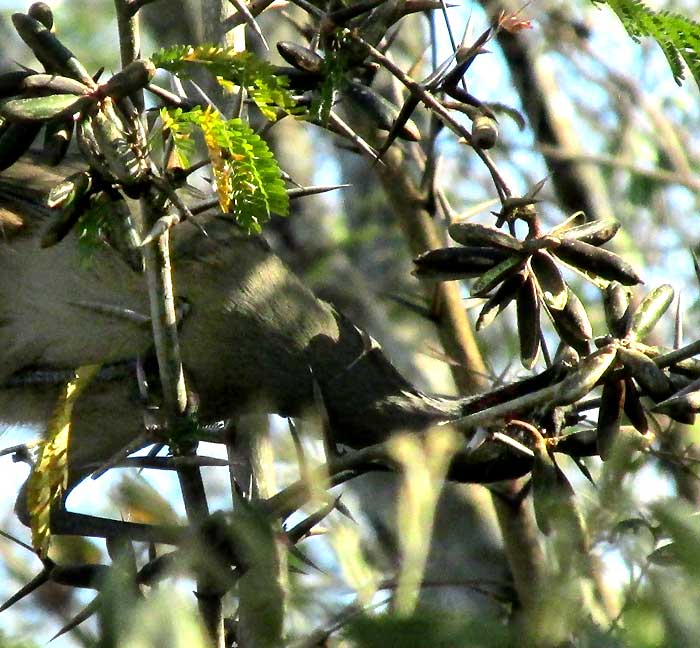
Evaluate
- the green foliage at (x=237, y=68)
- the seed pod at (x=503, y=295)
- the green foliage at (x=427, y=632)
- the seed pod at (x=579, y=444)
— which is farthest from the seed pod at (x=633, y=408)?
the green foliage at (x=427, y=632)

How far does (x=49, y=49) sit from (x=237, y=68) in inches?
11.7

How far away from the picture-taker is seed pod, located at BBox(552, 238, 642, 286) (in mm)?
2135

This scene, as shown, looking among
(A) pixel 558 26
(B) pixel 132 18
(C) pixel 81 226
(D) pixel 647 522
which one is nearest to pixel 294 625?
(D) pixel 647 522

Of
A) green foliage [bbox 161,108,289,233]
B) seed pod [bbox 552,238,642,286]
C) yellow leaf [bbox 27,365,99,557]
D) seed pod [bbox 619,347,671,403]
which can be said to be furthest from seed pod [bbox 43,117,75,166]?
seed pod [bbox 619,347,671,403]

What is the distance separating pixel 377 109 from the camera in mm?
2330

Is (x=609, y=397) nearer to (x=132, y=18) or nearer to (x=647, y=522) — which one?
(x=647, y=522)

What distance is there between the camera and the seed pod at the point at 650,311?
211 cm

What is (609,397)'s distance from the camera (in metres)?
2.04

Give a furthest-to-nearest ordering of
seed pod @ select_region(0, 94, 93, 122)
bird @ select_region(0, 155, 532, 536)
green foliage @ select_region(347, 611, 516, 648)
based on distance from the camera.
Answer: bird @ select_region(0, 155, 532, 536) → seed pod @ select_region(0, 94, 93, 122) → green foliage @ select_region(347, 611, 516, 648)

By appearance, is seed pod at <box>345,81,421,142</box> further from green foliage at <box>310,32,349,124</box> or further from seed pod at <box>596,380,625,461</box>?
seed pod at <box>596,380,625,461</box>

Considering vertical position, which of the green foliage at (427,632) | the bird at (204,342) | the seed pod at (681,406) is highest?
the green foliage at (427,632)

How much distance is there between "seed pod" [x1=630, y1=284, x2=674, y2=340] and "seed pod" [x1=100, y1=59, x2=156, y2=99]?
1001 millimetres

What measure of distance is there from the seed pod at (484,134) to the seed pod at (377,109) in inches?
6.6

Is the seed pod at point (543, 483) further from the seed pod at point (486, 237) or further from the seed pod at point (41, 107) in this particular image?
the seed pod at point (41, 107)
